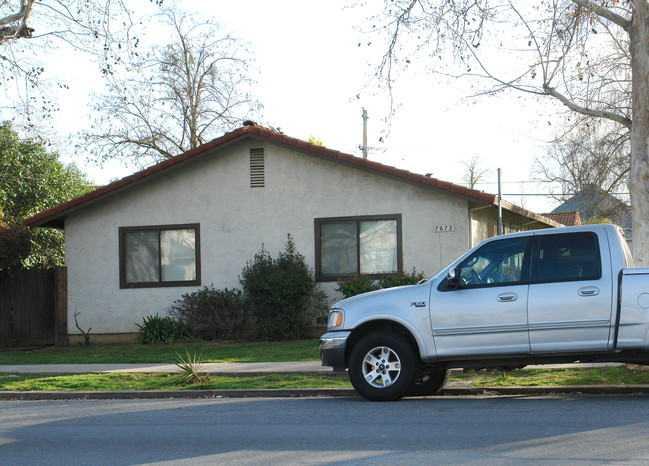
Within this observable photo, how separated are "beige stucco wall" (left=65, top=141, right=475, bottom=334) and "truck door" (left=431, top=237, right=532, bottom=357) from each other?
824cm

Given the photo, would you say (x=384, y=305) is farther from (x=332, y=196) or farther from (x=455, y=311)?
(x=332, y=196)

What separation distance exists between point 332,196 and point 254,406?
9.29m

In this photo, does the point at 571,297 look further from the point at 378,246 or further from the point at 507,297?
the point at 378,246

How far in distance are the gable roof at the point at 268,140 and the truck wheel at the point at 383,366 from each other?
26.0ft

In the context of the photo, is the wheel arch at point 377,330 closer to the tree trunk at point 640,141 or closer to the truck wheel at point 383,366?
the truck wheel at point 383,366

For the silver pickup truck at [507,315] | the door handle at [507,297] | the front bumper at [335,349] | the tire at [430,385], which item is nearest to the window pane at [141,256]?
the front bumper at [335,349]

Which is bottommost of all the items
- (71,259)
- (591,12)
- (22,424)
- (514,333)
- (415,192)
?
(22,424)

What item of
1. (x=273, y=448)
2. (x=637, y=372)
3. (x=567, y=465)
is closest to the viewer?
(x=567, y=465)

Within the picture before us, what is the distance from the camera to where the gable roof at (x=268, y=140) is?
17391 mm

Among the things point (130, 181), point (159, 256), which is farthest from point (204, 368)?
point (130, 181)

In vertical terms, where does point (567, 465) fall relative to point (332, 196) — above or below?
below

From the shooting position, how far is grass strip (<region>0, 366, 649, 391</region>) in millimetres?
10672

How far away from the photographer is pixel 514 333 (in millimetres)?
9258

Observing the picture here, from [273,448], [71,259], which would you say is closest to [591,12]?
[273,448]
